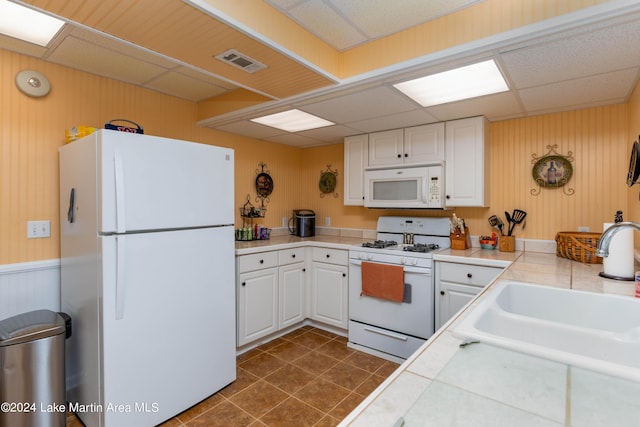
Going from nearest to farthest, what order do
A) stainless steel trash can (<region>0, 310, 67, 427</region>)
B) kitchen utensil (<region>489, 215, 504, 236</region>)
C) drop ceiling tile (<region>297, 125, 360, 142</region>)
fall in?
1. stainless steel trash can (<region>0, 310, 67, 427</region>)
2. kitchen utensil (<region>489, 215, 504, 236</region>)
3. drop ceiling tile (<region>297, 125, 360, 142</region>)

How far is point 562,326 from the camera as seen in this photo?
3.58 feet

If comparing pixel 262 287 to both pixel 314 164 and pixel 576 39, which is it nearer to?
pixel 314 164

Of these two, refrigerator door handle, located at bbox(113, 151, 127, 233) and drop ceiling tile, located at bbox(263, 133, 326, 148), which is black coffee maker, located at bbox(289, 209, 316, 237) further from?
refrigerator door handle, located at bbox(113, 151, 127, 233)

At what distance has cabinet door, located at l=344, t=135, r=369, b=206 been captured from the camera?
3.36 m

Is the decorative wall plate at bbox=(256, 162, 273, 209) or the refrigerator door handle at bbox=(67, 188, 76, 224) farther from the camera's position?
the decorative wall plate at bbox=(256, 162, 273, 209)

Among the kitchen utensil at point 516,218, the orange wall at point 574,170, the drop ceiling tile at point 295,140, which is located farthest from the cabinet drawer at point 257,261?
the kitchen utensil at point 516,218

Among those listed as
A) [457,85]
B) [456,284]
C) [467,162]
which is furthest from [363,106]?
[456,284]

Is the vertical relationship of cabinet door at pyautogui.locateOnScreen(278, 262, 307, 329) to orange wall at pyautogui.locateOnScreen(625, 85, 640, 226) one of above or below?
below

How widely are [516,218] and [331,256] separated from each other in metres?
1.71

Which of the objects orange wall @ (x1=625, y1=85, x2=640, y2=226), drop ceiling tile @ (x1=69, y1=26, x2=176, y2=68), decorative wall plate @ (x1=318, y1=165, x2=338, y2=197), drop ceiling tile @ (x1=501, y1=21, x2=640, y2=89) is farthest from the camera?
decorative wall plate @ (x1=318, y1=165, x2=338, y2=197)

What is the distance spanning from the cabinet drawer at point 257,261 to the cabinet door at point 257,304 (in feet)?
0.15

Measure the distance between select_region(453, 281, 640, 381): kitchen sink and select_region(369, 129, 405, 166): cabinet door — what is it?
6.03 feet

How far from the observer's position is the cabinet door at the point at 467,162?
2711 millimetres

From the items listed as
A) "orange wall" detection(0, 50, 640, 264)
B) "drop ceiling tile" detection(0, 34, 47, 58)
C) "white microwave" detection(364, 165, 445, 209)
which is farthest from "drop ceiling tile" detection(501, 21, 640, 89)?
"drop ceiling tile" detection(0, 34, 47, 58)
